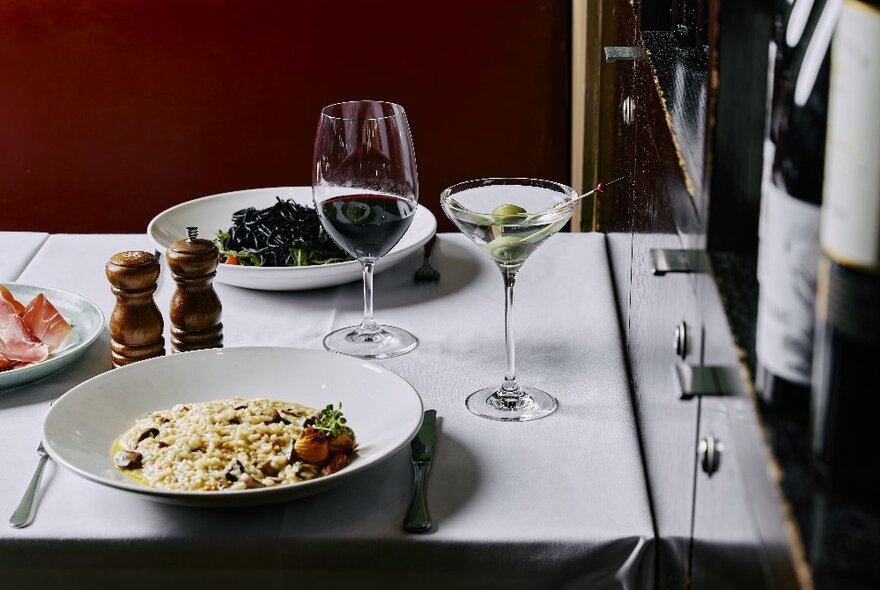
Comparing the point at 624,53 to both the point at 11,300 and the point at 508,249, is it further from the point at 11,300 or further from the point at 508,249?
the point at 11,300

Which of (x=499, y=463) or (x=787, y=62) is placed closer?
(x=787, y=62)

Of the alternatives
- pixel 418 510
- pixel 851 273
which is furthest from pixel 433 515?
pixel 851 273

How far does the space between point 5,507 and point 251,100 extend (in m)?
1.95

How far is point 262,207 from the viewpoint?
5.61 feet

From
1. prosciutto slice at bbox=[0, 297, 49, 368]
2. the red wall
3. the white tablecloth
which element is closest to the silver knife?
prosciutto slice at bbox=[0, 297, 49, 368]

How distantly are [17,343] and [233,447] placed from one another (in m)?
0.38

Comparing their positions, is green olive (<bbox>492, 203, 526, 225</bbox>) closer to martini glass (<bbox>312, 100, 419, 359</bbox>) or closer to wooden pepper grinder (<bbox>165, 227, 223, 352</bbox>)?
martini glass (<bbox>312, 100, 419, 359</bbox>)

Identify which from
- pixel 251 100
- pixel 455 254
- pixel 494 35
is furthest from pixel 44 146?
pixel 455 254

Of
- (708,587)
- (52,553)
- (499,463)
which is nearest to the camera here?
(708,587)

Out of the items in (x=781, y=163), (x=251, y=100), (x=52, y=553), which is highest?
(x=781, y=163)

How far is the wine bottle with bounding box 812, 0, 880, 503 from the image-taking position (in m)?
0.41

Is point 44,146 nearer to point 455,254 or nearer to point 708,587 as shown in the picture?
point 455,254

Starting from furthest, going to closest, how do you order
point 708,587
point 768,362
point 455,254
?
1. point 455,254
2. point 708,587
3. point 768,362

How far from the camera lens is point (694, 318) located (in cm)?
71
